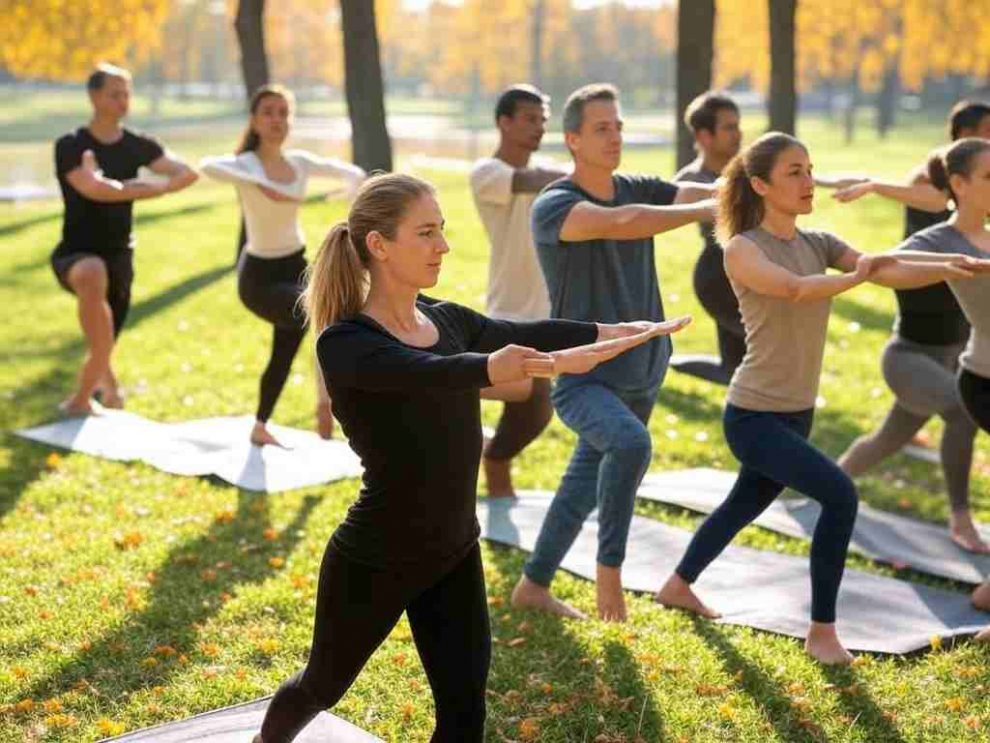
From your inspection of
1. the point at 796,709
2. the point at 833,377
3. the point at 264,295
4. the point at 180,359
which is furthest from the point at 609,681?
the point at 180,359

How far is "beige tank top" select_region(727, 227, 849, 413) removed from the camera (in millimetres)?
5746

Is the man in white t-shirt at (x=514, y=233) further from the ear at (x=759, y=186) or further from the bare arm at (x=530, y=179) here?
the ear at (x=759, y=186)

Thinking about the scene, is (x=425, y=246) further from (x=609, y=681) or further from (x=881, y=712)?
(x=881, y=712)

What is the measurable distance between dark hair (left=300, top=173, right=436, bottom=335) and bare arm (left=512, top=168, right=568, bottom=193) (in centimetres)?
341

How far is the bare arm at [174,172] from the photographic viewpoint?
9570 mm

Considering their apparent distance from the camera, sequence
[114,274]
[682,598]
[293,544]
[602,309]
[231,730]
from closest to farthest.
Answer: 1. [231,730]
2. [602,309]
3. [682,598]
4. [293,544]
5. [114,274]

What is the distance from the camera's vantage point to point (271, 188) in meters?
8.86

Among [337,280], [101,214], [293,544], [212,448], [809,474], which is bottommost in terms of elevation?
[212,448]

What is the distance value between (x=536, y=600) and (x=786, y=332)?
1655 mm

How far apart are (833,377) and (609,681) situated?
6793 millimetres

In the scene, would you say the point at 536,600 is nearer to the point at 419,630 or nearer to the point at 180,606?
the point at 180,606

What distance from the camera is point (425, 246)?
13.7 feet

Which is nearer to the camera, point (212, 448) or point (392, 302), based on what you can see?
point (392, 302)

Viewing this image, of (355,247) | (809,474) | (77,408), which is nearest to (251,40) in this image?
(77,408)
